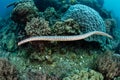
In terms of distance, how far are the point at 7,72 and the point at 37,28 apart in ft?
6.95

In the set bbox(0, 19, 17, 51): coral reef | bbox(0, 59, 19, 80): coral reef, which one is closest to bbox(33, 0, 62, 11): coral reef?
bbox(0, 19, 17, 51): coral reef

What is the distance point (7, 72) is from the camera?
6.09 metres

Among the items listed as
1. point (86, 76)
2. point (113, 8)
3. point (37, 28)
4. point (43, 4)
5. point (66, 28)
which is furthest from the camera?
point (113, 8)

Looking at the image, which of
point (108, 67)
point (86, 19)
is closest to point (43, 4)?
point (86, 19)

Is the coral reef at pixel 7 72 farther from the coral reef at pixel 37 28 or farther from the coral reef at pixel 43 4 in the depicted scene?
the coral reef at pixel 43 4

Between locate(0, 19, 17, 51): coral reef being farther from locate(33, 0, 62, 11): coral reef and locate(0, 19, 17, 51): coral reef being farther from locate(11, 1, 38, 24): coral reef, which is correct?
locate(33, 0, 62, 11): coral reef

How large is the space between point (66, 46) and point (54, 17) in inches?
94.1

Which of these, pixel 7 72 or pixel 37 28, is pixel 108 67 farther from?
pixel 7 72

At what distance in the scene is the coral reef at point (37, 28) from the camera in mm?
7402

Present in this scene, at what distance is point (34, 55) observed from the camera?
24.3 ft

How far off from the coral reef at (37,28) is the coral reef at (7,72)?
1.62 m

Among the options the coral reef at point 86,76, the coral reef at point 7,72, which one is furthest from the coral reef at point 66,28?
the coral reef at point 7,72

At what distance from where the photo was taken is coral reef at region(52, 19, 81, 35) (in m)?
7.82

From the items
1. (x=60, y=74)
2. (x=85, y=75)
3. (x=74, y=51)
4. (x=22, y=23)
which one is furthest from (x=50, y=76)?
(x=22, y=23)
